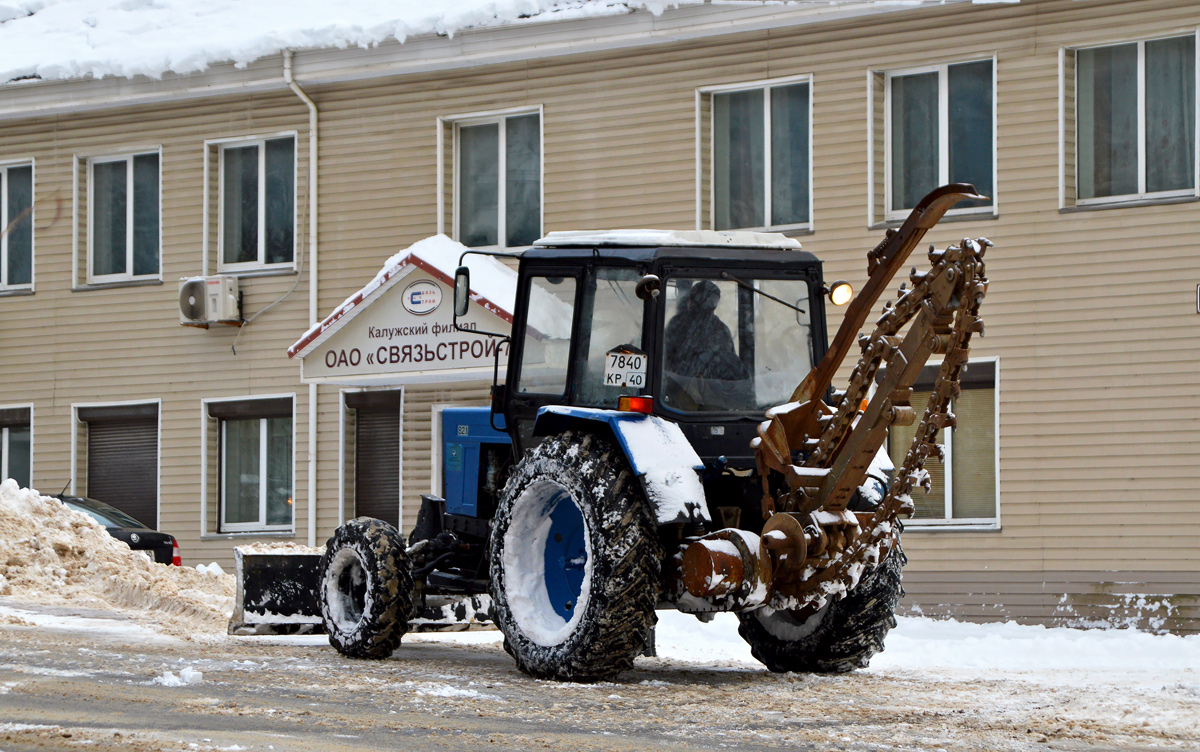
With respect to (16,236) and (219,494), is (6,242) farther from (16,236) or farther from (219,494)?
(219,494)

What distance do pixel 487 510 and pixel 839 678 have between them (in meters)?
2.57

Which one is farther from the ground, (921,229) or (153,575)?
(921,229)

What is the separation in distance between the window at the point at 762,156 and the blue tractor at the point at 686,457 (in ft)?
24.4

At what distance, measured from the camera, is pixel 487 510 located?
10.4 meters

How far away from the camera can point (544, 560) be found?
9.14 meters

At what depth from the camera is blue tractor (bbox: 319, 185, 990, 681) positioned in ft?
27.0

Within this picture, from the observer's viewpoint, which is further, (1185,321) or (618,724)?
(1185,321)

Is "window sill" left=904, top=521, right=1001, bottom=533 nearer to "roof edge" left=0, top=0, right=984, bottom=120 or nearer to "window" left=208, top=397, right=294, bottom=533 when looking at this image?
"roof edge" left=0, top=0, right=984, bottom=120

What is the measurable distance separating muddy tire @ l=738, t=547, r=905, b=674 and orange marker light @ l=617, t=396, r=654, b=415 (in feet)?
4.60

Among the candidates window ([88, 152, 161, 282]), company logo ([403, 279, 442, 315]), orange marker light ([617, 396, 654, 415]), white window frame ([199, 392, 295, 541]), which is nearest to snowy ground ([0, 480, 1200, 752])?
orange marker light ([617, 396, 654, 415])

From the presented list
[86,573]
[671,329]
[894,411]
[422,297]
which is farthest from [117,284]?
[894,411]

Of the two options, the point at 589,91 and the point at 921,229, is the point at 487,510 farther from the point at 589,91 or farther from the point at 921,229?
the point at 589,91

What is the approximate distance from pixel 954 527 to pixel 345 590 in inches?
293

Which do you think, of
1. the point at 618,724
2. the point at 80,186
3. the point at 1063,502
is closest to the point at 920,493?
the point at 1063,502
